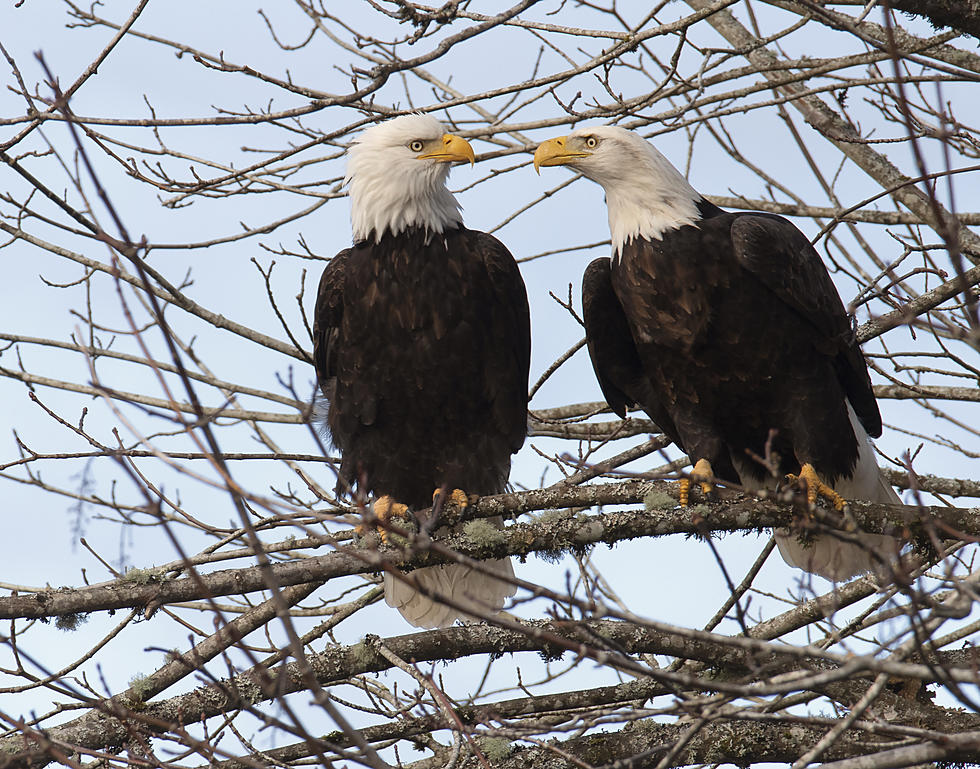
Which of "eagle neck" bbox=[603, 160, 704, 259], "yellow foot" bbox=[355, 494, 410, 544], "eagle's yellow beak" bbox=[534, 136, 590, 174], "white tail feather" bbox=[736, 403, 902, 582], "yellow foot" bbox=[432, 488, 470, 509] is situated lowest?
"white tail feather" bbox=[736, 403, 902, 582]

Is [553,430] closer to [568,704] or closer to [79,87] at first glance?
[568,704]

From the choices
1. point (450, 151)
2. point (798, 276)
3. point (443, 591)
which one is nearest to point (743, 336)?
point (798, 276)

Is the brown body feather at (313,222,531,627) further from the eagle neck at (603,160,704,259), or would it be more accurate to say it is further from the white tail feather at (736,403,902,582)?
the white tail feather at (736,403,902,582)

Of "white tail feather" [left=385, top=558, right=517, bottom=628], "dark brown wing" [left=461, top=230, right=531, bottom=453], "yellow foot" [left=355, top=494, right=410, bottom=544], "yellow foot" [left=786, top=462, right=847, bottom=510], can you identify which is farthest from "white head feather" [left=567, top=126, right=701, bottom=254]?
"white tail feather" [left=385, top=558, right=517, bottom=628]

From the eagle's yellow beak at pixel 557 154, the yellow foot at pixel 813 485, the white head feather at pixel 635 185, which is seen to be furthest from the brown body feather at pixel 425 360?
the yellow foot at pixel 813 485

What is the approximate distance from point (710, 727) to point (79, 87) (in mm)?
3003

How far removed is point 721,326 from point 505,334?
98 centimetres

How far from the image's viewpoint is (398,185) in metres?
5.12

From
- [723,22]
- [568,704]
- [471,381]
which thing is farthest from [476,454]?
[723,22]

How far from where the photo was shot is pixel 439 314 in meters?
4.80

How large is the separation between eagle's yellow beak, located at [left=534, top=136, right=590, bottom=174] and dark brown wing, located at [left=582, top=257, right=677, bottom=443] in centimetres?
46

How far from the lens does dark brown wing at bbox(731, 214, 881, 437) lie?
4418 millimetres

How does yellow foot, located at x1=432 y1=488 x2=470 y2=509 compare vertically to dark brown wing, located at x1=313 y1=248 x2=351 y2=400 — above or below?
below

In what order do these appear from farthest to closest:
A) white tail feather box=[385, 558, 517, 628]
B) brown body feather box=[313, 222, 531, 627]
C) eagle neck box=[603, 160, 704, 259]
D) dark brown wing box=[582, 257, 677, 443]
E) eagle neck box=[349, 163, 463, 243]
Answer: white tail feather box=[385, 558, 517, 628]
eagle neck box=[349, 163, 463, 243]
dark brown wing box=[582, 257, 677, 443]
brown body feather box=[313, 222, 531, 627]
eagle neck box=[603, 160, 704, 259]
